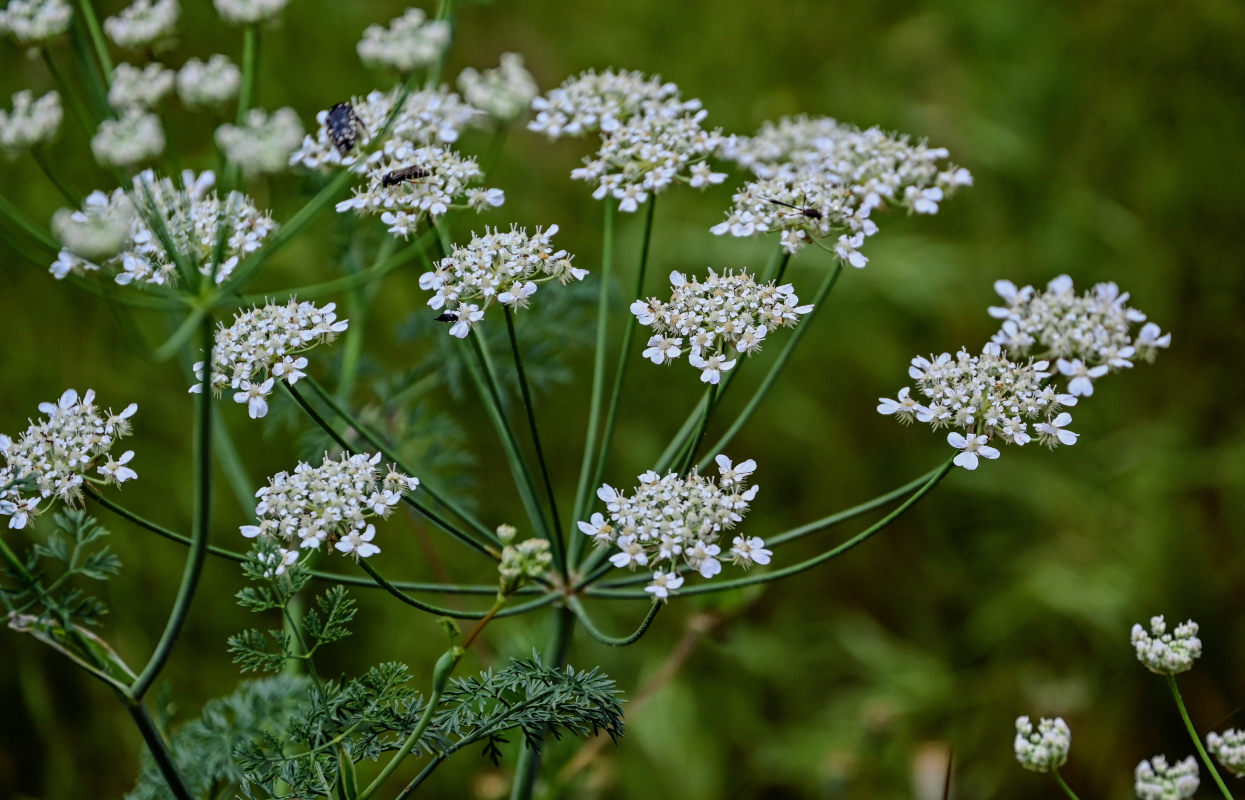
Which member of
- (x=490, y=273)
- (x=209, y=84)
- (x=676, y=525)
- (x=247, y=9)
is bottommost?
(x=676, y=525)

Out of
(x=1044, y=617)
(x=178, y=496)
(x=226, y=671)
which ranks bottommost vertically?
(x=1044, y=617)

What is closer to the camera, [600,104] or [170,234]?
[170,234]

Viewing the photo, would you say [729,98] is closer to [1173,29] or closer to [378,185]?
[1173,29]

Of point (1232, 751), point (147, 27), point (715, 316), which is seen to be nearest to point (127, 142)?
point (147, 27)

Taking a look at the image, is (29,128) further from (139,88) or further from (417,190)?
(417,190)

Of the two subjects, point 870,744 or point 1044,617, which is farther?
point 1044,617

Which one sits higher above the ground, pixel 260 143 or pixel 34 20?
pixel 34 20

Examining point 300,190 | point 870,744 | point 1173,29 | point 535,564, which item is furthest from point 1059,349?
point 1173,29
